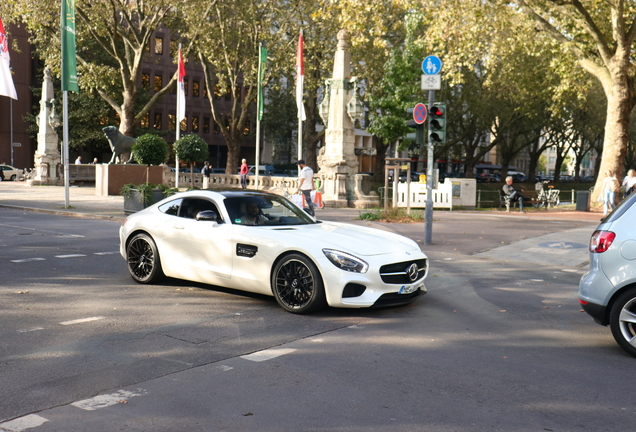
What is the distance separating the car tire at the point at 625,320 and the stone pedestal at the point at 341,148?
2143 cm

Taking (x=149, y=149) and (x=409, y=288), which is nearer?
(x=409, y=288)

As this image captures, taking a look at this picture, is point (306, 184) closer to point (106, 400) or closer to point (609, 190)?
point (609, 190)

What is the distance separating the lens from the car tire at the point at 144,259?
8.90 metres

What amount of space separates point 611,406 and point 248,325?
3.49 metres

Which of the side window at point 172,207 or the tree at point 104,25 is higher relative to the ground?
the tree at point 104,25

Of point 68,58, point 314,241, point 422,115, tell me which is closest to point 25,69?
point 68,58

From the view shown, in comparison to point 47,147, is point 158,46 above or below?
above

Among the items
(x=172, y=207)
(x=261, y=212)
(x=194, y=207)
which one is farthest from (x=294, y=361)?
(x=172, y=207)

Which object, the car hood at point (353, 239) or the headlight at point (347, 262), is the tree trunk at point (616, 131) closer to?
the car hood at point (353, 239)

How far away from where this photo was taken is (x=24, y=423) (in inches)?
165

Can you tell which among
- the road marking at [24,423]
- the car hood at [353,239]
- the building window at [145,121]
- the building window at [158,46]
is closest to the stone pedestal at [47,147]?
the building window at [145,121]

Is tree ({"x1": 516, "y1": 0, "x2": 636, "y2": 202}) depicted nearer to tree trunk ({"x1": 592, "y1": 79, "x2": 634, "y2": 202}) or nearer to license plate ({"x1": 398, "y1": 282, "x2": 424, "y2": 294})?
tree trunk ({"x1": 592, "y1": 79, "x2": 634, "y2": 202})

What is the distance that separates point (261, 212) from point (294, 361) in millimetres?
3135

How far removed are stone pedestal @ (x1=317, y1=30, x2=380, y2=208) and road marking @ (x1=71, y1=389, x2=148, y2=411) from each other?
22698mm
